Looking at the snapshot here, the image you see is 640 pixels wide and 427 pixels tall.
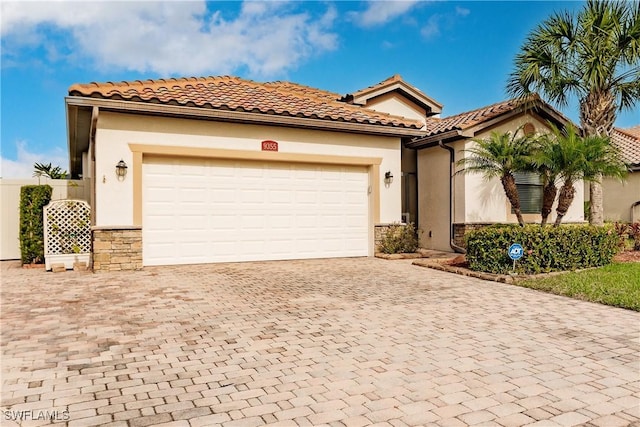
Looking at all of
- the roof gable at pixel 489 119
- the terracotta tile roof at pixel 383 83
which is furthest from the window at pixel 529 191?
the terracotta tile roof at pixel 383 83

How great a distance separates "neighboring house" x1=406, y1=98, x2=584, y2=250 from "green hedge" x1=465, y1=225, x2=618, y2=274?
3.83m

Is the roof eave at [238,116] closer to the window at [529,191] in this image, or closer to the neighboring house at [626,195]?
the window at [529,191]

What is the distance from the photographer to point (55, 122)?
14.3 metres

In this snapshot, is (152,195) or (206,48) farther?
(206,48)

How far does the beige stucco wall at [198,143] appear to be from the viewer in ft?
31.8

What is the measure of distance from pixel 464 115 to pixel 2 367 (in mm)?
15012

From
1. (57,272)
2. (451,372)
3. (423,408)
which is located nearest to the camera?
(423,408)

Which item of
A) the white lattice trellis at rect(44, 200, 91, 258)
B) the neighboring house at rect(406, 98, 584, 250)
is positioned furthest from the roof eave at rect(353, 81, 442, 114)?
the white lattice trellis at rect(44, 200, 91, 258)

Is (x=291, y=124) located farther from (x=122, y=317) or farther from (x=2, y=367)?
(x=2, y=367)

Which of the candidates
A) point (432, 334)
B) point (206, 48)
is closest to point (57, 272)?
point (206, 48)

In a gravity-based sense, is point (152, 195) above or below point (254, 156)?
below

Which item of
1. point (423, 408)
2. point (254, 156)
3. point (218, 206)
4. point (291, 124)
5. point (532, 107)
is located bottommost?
point (423, 408)

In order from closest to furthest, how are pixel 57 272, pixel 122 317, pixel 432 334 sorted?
pixel 432 334, pixel 122 317, pixel 57 272

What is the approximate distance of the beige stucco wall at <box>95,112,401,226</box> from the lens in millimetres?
9703
